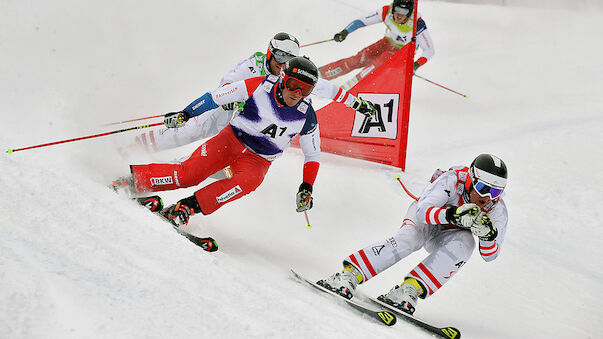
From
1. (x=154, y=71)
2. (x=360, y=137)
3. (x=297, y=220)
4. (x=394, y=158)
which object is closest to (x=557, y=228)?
(x=394, y=158)

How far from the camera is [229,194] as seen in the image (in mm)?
4430

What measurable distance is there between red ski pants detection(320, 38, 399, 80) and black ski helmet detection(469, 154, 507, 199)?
5042mm

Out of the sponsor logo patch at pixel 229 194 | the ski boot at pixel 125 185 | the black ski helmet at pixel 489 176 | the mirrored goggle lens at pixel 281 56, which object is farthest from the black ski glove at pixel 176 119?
the black ski helmet at pixel 489 176

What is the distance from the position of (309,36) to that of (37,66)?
22.0ft

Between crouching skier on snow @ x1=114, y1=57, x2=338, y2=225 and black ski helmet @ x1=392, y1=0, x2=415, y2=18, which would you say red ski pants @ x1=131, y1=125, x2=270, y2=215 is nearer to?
crouching skier on snow @ x1=114, y1=57, x2=338, y2=225

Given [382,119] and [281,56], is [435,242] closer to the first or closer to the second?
[281,56]

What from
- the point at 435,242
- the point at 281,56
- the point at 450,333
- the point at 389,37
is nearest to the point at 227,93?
the point at 281,56

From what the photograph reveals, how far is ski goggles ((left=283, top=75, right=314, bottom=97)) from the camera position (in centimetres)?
430

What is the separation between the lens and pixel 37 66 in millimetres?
6648

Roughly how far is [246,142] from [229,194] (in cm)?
51

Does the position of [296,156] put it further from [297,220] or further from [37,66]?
[37,66]

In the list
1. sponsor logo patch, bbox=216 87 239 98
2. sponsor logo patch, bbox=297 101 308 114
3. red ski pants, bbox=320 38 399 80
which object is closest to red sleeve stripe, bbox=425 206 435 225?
sponsor logo patch, bbox=297 101 308 114

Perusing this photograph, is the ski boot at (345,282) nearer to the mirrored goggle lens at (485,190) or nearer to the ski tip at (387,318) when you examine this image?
the ski tip at (387,318)

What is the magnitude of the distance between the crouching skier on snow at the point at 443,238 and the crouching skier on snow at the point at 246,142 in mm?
730
